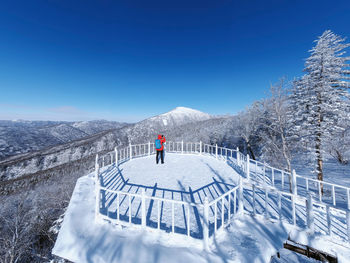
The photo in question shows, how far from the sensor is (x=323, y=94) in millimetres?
10523

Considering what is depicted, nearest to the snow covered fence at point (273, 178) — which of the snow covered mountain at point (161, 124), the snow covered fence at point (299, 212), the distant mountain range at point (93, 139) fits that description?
the snow covered fence at point (299, 212)

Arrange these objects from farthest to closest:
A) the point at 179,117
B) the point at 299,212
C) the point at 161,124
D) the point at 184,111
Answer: the point at 184,111, the point at 179,117, the point at 161,124, the point at 299,212

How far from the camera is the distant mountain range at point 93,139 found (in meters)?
47.3

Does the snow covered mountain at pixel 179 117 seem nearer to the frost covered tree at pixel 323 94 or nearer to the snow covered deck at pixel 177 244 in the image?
the frost covered tree at pixel 323 94

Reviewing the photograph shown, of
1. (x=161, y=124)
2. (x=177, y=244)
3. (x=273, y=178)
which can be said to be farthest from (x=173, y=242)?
(x=161, y=124)

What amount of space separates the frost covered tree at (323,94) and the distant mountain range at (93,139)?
18.5 meters

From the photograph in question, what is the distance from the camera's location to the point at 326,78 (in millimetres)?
10477

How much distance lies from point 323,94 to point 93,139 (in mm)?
87645

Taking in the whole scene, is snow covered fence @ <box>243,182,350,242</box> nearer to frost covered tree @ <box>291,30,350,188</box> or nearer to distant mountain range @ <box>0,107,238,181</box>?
frost covered tree @ <box>291,30,350,188</box>

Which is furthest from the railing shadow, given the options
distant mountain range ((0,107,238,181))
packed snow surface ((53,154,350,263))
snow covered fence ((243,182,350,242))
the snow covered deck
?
distant mountain range ((0,107,238,181))

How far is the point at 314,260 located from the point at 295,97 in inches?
526

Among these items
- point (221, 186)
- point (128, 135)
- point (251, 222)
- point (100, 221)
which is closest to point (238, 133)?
point (221, 186)

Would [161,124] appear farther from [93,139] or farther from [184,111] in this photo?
[93,139]

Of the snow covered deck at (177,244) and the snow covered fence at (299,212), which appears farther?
the snow covered fence at (299,212)
